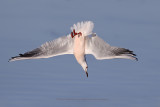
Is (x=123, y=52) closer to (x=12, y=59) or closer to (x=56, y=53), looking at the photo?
(x=56, y=53)

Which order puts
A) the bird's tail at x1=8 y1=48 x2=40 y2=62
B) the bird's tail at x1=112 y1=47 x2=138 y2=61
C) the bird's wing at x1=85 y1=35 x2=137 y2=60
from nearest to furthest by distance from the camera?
the bird's tail at x1=112 y1=47 x2=138 y2=61, the bird's wing at x1=85 y1=35 x2=137 y2=60, the bird's tail at x1=8 y1=48 x2=40 y2=62

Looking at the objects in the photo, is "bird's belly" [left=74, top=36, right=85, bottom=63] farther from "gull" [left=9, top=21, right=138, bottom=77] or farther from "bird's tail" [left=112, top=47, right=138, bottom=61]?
"bird's tail" [left=112, top=47, right=138, bottom=61]

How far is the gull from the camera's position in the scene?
12.7 metres

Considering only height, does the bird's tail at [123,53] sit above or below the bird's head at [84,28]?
below

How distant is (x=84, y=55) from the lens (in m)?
12.9

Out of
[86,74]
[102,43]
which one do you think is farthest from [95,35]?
[86,74]

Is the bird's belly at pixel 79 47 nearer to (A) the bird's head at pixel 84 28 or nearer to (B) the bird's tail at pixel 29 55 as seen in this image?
(A) the bird's head at pixel 84 28

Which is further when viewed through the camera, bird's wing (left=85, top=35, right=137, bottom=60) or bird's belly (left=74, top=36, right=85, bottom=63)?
bird's wing (left=85, top=35, right=137, bottom=60)

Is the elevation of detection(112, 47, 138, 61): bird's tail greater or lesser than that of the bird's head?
lesser

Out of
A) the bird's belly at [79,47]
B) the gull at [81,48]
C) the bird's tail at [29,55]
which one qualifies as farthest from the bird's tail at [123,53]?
the bird's tail at [29,55]

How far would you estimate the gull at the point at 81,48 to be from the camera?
12.7m

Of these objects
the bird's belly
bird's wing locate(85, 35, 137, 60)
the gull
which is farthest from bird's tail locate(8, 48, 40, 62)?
bird's wing locate(85, 35, 137, 60)

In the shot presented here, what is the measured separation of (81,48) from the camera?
41.9 ft

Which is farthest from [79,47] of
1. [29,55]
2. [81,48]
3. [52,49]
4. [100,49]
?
[29,55]
